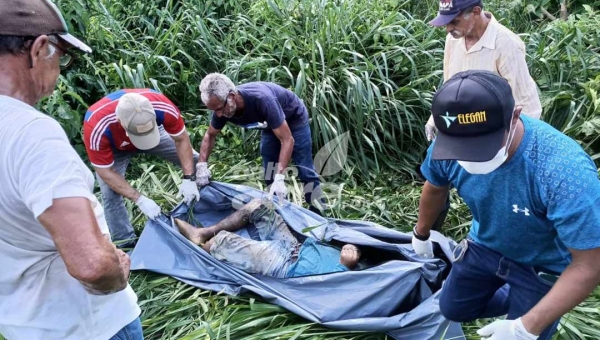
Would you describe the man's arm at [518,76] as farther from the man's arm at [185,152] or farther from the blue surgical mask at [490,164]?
the man's arm at [185,152]

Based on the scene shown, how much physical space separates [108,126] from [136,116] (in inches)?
8.4

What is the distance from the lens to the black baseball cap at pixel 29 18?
972mm

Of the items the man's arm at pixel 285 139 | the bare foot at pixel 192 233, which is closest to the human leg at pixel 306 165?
the man's arm at pixel 285 139

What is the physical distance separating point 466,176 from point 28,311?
1.17 m

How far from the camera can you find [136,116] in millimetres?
2646

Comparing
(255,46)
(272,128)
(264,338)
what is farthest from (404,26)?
(264,338)

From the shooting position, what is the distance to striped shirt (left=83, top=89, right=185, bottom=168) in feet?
9.02

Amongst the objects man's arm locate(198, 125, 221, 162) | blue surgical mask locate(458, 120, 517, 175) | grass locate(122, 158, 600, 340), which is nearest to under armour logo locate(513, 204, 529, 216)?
blue surgical mask locate(458, 120, 517, 175)

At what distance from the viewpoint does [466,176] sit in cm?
149

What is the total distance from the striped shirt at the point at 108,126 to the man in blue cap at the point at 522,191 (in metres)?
1.74

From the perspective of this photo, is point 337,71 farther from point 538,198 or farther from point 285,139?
point 538,198

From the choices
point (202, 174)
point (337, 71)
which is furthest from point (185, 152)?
point (337, 71)

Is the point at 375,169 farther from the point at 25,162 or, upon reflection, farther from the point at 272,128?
the point at 25,162

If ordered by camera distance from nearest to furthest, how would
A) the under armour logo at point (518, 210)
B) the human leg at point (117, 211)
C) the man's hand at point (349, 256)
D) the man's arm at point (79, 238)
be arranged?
the man's arm at point (79, 238) → the under armour logo at point (518, 210) → the man's hand at point (349, 256) → the human leg at point (117, 211)
